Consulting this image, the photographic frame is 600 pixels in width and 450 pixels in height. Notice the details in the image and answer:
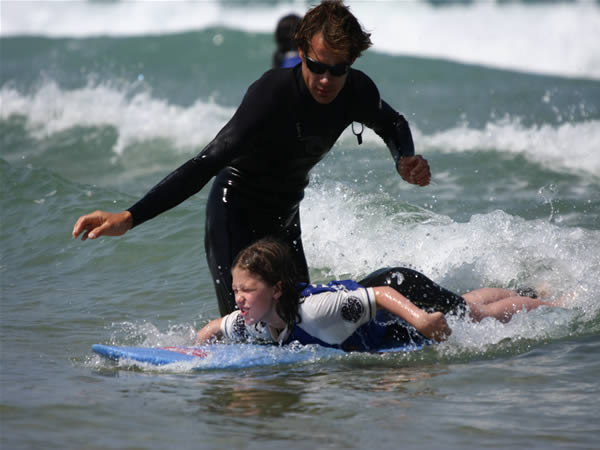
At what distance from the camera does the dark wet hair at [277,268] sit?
4238mm

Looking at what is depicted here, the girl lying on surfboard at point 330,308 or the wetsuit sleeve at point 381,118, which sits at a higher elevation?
the wetsuit sleeve at point 381,118

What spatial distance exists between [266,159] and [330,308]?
844 mm

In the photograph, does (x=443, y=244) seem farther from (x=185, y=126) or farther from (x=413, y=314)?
(x=185, y=126)

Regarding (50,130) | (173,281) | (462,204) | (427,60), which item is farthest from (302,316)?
(427,60)

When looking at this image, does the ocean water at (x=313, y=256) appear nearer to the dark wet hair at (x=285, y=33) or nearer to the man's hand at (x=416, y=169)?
the man's hand at (x=416, y=169)

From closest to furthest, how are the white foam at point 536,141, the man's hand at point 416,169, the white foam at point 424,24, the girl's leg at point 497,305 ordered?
the man's hand at point 416,169
the girl's leg at point 497,305
the white foam at point 536,141
the white foam at point 424,24

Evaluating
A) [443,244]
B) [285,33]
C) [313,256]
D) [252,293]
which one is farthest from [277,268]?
[313,256]

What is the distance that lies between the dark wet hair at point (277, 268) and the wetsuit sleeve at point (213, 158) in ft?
1.41

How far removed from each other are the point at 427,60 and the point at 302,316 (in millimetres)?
15693

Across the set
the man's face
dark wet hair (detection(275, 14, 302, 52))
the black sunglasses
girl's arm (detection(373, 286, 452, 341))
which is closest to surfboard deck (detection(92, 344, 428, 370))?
girl's arm (detection(373, 286, 452, 341))

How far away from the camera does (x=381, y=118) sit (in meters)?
4.73

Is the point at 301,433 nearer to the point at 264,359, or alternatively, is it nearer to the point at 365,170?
the point at 264,359

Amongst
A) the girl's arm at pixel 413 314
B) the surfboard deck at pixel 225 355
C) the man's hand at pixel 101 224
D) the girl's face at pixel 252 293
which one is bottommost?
the surfboard deck at pixel 225 355

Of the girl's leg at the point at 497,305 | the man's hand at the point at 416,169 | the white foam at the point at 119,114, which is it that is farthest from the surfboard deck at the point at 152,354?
the white foam at the point at 119,114
